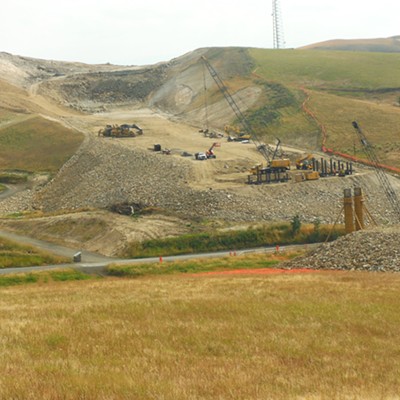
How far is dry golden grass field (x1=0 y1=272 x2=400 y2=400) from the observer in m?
11.2

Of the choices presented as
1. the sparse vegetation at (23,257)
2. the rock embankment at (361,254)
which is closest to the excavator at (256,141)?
the sparse vegetation at (23,257)

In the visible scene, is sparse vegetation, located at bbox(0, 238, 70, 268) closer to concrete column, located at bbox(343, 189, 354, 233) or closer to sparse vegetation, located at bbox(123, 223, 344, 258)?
sparse vegetation, located at bbox(123, 223, 344, 258)

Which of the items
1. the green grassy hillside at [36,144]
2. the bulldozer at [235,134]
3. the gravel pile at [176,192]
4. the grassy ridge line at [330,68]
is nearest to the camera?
the gravel pile at [176,192]

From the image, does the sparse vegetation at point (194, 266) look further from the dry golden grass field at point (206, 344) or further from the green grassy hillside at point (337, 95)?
the green grassy hillside at point (337, 95)

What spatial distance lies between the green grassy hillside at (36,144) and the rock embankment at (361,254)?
48.7 metres

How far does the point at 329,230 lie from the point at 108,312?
1455 inches

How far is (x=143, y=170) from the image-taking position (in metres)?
73.9

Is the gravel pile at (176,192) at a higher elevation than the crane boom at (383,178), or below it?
higher

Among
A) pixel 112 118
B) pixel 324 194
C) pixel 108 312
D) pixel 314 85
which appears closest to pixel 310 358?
pixel 108 312

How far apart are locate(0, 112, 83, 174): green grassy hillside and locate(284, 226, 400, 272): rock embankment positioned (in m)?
48.7

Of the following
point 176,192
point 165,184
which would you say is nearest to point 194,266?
point 176,192

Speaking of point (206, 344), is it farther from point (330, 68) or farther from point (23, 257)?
point (330, 68)

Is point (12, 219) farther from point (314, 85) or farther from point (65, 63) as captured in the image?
point (65, 63)

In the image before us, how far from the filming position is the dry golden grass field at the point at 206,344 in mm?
11250
